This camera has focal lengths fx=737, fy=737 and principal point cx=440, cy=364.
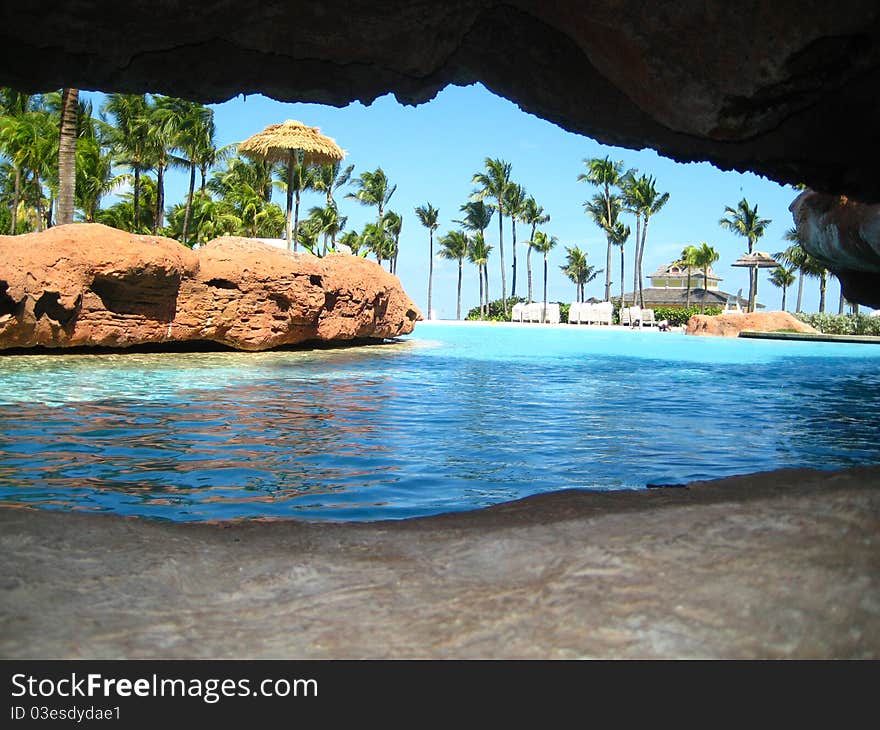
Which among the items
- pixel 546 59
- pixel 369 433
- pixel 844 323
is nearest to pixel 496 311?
pixel 844 323

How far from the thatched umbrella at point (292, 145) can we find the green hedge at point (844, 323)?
25.9 metres

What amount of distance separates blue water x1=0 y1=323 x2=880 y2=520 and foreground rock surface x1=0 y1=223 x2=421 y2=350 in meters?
0.75

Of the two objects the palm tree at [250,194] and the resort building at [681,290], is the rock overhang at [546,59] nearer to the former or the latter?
the palm tree at [250,194]

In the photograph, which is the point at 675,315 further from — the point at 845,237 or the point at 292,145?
the point at 845,237

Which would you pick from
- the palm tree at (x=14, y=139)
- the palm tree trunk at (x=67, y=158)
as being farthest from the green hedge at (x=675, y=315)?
the palm tree trunk at (x=67, y=158)

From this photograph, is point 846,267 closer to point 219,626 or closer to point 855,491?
point 855,491

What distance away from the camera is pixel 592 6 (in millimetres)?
4250

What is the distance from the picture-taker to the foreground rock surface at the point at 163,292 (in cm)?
1363

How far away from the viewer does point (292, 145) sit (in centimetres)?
2612

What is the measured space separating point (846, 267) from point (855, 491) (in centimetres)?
1372

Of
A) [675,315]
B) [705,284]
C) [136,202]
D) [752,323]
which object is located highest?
[136,202]

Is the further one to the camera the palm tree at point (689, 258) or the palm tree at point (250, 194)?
the palm tree at point (689, 258)

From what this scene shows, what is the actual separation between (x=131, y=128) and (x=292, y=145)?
13.0 meters

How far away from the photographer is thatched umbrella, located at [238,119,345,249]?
86.5 feet
